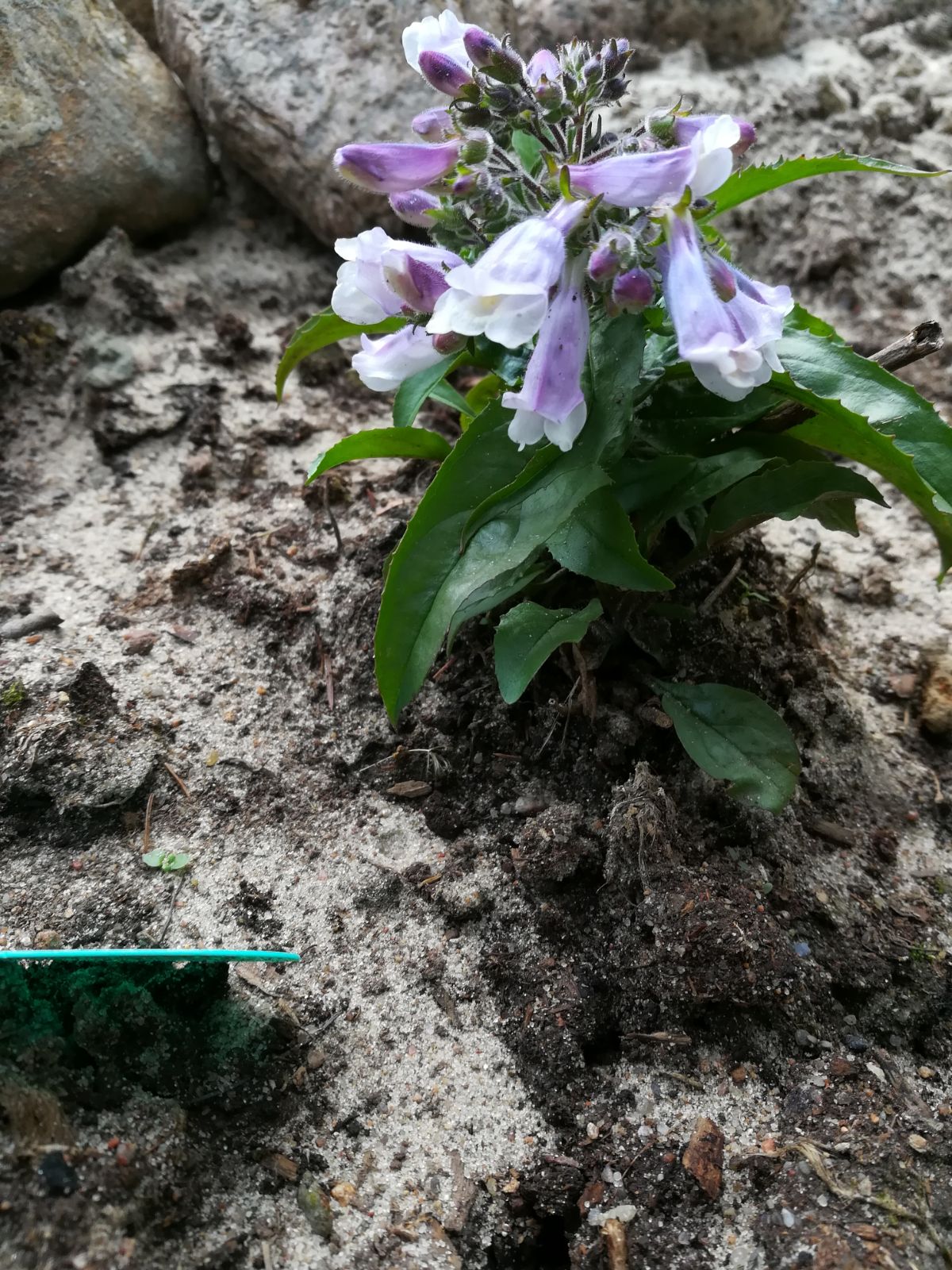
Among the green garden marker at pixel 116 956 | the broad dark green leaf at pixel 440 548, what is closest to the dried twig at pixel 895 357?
the broad dark green leaf at pixel 440 548

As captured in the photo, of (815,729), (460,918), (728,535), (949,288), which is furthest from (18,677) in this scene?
(949,288)

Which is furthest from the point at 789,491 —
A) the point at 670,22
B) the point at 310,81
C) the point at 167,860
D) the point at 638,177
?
the point at 670,22

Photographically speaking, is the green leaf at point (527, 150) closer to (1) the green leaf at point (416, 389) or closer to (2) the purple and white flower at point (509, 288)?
(1) the green leaf at point (416, 389)

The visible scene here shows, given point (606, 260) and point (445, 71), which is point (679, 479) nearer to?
point (606, 260)

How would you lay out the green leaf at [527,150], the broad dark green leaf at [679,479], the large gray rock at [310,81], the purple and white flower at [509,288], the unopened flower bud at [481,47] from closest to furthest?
the purple and white flower at [509,288] < the unopened flower bud at [481,47] < the broad dark green leaf at [679,479] < the green leaf at [527,150] < the large gray rock at [310,81]

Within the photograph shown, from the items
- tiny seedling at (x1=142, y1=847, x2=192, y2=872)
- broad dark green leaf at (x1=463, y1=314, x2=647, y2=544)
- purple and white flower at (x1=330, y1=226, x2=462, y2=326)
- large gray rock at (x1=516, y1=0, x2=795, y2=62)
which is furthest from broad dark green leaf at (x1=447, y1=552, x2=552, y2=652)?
large gray rock at (x1=516, y1=0, x2=795, y2=62)

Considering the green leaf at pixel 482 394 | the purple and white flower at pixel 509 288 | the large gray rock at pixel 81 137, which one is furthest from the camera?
the large gray rock at pixel 81 137

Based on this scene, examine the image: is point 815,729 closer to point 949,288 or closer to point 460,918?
point 460,918
